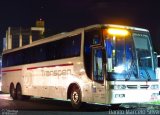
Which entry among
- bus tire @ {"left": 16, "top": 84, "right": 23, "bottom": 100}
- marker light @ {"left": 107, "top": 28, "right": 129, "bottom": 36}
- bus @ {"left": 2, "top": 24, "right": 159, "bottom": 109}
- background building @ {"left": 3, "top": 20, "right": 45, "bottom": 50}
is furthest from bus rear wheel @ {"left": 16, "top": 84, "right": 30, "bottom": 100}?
background building @ {"left": 3, "top": 20, "right": 45, "bottom": 50}

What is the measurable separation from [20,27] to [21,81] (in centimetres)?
5759

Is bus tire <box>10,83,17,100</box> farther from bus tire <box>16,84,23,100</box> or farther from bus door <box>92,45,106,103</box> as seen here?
bus door <box>92,45,106,103</box>

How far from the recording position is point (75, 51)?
18.0 meters

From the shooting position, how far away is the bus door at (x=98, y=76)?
15680 millimetres

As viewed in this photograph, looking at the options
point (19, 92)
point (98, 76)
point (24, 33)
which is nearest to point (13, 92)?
point (19, 92)

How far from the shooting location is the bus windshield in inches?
618

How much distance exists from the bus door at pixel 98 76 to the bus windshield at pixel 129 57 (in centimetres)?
41

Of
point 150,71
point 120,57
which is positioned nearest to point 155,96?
point 150,71

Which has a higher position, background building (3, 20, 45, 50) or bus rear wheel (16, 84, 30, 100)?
background building (3, 20, 45, 50)

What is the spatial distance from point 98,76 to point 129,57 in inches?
59.6

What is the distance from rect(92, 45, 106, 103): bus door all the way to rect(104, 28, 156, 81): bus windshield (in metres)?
0.41

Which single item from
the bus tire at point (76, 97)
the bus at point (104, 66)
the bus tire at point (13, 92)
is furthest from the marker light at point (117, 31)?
the bus tire at point (13, 92)

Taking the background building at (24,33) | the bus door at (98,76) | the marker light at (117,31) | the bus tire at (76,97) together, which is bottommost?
the bus tire at (76,97)

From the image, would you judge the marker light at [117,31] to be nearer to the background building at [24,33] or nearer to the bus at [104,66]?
A: the bus at [104,66]
